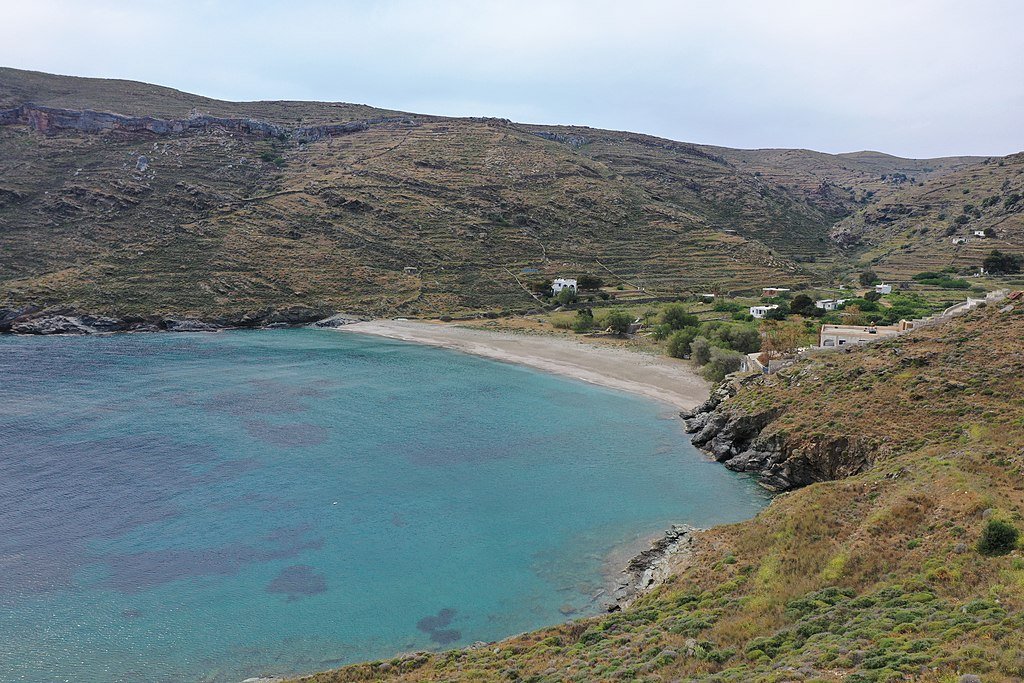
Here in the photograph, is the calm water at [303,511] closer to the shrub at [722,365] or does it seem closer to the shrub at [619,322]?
the shrub at [722,365]

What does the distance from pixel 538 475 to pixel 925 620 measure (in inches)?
943

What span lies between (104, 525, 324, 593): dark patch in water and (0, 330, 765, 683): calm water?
0.30ft

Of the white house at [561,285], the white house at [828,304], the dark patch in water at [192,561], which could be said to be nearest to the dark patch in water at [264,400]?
the dark patch in water at [192,561]

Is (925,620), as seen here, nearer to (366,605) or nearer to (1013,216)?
Result: (366,605)

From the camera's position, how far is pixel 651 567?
2389cm

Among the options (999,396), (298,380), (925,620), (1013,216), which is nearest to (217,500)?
(298,380)

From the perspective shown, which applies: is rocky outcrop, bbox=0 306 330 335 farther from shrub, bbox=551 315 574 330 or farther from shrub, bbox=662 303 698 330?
shrub, bbox=662 303 698 330

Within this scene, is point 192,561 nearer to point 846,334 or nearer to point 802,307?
point 846,334

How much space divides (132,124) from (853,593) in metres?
136

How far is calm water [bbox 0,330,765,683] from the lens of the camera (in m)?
21.1

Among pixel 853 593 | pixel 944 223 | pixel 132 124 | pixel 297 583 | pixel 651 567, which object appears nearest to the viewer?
pixel 853 593

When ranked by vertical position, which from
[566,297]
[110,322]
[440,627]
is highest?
[566,297]

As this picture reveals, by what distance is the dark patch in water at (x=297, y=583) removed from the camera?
23672 millimetres

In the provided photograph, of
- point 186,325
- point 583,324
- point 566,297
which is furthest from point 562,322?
point 186,325
